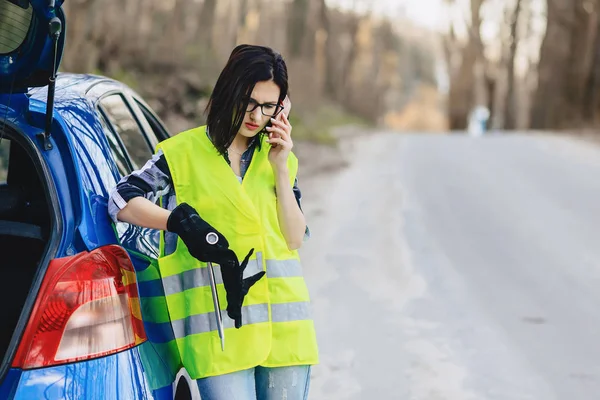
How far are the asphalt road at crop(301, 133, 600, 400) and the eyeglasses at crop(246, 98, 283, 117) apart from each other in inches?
108

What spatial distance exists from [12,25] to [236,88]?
650mm

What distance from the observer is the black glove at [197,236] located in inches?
94.8

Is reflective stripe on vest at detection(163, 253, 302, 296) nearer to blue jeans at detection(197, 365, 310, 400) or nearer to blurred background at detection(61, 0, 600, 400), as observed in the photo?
blue jeans at detection(197, 365, 310, 400)

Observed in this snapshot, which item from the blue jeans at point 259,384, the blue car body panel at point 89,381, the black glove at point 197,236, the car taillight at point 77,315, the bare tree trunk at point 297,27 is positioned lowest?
the bare tree trunk at point 297,27

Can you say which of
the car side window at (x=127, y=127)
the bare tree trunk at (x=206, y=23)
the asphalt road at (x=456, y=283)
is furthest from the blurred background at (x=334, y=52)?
the car side window at (x=127, y=127)

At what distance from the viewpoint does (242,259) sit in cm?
258

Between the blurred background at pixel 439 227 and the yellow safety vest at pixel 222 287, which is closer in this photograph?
the yellow safety vest at pixel 222 287

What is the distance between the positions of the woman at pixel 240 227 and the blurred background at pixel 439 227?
8.22 feet

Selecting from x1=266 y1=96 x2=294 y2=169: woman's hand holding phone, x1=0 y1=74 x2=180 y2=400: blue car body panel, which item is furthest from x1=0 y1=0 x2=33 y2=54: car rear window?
x1=266 y1=96 x2=294 y2=169: woman's hand holding phone

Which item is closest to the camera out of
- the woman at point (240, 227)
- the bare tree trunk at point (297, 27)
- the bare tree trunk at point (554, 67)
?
the woman at point (240, 227)

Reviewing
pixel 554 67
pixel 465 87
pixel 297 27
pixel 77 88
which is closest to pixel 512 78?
pixel 465 87

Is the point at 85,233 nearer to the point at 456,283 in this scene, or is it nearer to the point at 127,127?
the point at 127,127

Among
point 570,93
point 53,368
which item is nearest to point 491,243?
point 53,368

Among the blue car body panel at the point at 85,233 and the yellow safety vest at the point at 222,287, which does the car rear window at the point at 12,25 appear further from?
the yellow safety vest at the point at 222,287
